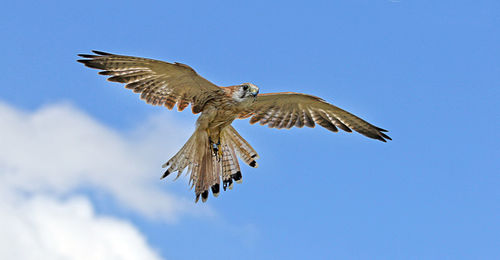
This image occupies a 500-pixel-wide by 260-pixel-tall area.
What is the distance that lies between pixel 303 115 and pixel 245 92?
1.74 metres

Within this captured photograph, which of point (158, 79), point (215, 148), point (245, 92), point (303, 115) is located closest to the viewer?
point (158, 79)

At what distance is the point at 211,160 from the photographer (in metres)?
11.6

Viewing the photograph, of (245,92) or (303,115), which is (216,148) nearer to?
(245,92)

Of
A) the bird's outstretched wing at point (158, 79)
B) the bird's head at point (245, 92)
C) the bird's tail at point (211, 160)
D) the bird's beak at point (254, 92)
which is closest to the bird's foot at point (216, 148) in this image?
the bird's tail at point (211, 160)

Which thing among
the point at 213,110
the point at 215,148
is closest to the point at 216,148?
the point at 215,148

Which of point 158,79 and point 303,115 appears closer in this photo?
point 158,79

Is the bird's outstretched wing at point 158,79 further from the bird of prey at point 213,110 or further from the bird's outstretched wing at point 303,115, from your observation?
the bird's outstretched wing at point 303,115

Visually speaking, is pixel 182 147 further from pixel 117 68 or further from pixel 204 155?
pixel 117 68

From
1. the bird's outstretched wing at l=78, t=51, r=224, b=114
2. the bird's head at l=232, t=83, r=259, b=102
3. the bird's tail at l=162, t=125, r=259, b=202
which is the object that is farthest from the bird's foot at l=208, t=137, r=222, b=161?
the bird's head at l=232, t=83, r=259, b=102

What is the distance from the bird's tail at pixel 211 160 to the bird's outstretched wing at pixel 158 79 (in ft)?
2.13

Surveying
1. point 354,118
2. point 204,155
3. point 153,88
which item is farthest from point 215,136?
point 354,118

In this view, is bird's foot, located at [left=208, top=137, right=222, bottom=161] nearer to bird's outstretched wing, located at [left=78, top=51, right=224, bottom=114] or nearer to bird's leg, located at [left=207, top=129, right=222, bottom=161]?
bird's leg, located at [left=207, top=129, right=222, bottom=161]

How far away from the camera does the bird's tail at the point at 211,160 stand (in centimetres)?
1133

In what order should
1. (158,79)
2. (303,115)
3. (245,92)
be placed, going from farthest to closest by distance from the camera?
(303,115) < (245,92) < (158,79)
